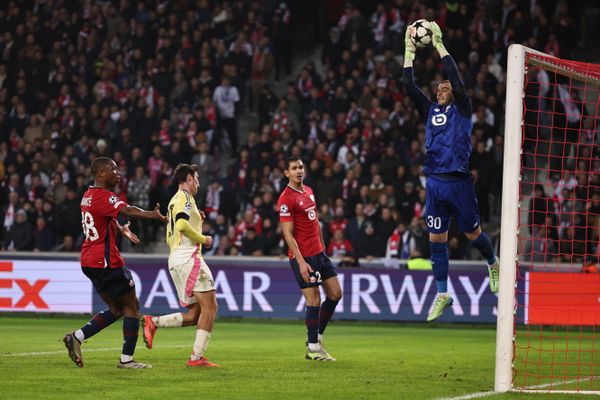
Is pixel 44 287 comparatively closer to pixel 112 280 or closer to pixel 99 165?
pixel 112 280

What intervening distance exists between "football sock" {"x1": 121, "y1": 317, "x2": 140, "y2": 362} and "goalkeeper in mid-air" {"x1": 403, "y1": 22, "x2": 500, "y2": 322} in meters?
3.07

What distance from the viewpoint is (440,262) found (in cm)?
1201

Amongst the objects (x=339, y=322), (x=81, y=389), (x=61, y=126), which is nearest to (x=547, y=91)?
(x=339, y=322)

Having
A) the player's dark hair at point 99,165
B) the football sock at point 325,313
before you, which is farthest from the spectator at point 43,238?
the player's dark hair at point 99,165

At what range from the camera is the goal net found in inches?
394

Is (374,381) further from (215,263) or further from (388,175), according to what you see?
(388,175)

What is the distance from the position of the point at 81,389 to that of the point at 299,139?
1587 cm

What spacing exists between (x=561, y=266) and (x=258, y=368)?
1008cm

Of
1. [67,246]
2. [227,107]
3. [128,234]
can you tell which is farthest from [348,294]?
[128,234]

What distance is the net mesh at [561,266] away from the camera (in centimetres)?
1340

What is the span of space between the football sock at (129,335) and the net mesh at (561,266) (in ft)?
13.1

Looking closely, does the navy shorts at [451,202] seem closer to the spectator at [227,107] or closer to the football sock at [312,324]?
the football sock at [312,324]

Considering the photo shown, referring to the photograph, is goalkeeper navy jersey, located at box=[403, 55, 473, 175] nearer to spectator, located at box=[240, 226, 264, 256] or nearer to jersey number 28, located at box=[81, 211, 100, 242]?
jersey number 28, located at box=[81, 211, 100, 242]

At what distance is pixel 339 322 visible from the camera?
21.6 meters
